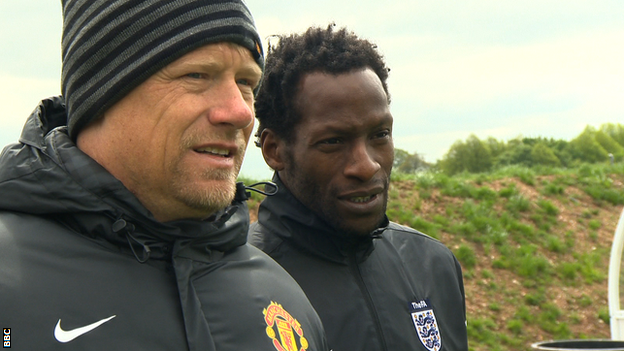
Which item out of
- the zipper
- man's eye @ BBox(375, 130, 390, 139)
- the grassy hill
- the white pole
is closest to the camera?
the zipper

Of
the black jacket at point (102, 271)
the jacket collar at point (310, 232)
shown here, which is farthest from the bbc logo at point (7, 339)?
the jacket collar at point (310, 232)

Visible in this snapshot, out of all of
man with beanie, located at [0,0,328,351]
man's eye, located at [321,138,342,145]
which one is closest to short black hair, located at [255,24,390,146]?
man's eye, located at [321,138,342,145]

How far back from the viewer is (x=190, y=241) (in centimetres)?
187

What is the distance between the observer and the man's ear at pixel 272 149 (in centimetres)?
286

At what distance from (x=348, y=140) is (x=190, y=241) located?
3.20 feet

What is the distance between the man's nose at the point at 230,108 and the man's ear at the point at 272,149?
919 mm

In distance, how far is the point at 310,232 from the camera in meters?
2.77

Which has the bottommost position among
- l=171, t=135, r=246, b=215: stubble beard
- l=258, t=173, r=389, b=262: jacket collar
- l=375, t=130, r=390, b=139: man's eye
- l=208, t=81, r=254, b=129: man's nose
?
l=258, t=173, r=389, b=262: jacket collar

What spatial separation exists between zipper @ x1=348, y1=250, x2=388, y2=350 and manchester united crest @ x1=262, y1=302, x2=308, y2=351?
0.65 m

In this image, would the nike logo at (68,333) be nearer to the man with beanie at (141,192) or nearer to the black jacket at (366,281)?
the man with beanie at (141,192)

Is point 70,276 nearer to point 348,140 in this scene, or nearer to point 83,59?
point 83,59

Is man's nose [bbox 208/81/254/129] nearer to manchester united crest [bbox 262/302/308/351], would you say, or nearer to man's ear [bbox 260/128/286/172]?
manchester united crest [bbox 262/302/308/351]

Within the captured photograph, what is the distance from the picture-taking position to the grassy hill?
10.3m

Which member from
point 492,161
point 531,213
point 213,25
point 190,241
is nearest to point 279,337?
point 190,241
